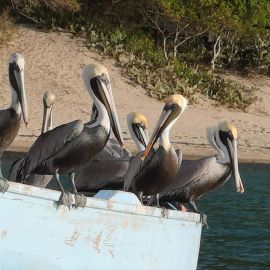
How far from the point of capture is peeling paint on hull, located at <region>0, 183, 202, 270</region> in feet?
25.3

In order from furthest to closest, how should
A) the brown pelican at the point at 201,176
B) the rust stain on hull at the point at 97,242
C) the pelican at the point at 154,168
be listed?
the brown pelican at the point at 201,176 → the pelican at the point at 154,168 → the rust stain on hull at the point at 97,242

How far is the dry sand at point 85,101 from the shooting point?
2620 cm

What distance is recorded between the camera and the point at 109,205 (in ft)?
27.9

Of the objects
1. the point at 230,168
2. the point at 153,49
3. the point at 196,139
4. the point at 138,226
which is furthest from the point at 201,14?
the point at 138,226

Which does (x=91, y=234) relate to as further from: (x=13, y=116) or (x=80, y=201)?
(x=13, y=116)

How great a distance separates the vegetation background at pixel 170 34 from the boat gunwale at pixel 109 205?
20.4m

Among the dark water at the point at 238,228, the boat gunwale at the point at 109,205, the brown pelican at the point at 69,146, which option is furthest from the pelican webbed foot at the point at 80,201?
the dark water at the point at 238,228

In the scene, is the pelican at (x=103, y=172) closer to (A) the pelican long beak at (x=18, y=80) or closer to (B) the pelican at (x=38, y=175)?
(B) the pelican at (x=38, y=175)

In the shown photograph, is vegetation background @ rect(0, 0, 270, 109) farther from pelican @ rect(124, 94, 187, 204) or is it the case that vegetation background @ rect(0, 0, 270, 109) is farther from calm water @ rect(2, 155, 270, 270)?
pelican @ rect(124, 94, 187, 204)

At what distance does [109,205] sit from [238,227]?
318 inches

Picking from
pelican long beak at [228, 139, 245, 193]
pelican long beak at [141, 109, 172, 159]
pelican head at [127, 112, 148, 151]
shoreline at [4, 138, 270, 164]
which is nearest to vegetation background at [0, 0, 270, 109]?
shoreline at [4, 138, 270, 164]

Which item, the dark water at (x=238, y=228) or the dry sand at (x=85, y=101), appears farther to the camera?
the dry sand at (x=85, y=101)

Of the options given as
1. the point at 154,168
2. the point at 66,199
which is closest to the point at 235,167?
the point at 154,168

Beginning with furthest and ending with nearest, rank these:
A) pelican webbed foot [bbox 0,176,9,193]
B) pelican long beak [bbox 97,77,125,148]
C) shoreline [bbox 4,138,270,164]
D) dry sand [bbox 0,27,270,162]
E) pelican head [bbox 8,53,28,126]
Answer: dry sand [bbox 0,27,270,162] → shoreline [bbox 4,138,270,164] → pelican long beak [bbox 97,77,125,148] → pelican head [bbox 8,53,28,126] → pelican webbed foot [bbox 0,176,9,193]
